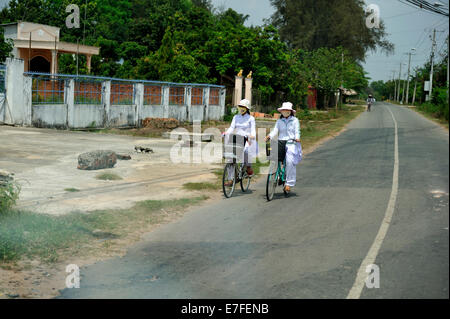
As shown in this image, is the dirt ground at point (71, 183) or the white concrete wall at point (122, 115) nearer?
the dirt ground at point (71, 183)

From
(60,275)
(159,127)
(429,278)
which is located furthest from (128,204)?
(159,127)

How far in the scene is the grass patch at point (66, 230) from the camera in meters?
5.57

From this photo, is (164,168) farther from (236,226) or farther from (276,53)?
(276,53)

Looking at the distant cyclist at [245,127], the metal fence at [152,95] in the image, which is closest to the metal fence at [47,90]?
the metal fence at [152,95]

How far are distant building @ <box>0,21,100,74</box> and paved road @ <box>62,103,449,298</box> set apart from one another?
85.9 feet

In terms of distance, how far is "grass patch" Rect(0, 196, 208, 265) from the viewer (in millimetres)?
5566

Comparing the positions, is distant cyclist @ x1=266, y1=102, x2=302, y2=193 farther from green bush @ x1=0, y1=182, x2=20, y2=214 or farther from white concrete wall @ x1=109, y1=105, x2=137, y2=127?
white concrete wall @ x1=109, y1=105, x2=137, y2=127

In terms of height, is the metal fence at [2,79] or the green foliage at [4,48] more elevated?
the green foliage at [4,48]

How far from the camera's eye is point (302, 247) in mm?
5621

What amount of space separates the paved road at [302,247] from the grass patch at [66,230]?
1.59 ft

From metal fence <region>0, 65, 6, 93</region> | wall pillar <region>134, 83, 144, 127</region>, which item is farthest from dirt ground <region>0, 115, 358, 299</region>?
wall pillar <region>134, 83, 144, 127</region>

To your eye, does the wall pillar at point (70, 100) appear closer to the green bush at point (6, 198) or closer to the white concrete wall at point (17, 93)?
the white concrete wall at point (17, 93)

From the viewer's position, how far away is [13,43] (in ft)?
102

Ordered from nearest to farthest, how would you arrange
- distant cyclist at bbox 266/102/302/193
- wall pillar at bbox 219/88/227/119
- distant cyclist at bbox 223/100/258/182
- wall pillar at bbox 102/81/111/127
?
distant cyclist at bbox 266/102/302/193 → distant cyclist at bbox 223/100/258/182 → wall pillar at bbox 102/81/111/127 → wall pillar at bbox 219/88/227/119
